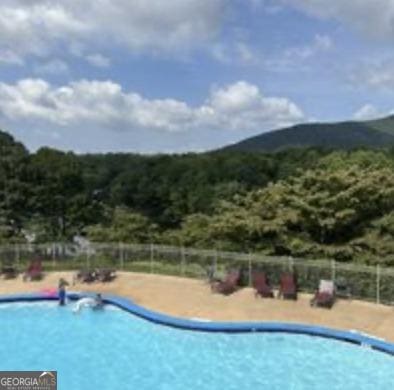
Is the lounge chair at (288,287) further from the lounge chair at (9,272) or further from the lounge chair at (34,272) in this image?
the lounge chair at (9,272)

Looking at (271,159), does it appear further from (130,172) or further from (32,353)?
(32,353)

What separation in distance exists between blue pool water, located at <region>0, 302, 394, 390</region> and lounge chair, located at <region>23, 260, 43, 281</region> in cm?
483

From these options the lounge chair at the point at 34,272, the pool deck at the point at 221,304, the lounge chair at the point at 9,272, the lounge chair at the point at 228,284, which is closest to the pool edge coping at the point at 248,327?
the pool deck at the point at 221,304

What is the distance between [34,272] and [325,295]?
11.8m

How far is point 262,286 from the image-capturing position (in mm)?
23109

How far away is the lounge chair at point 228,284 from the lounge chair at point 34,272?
24.5 ft

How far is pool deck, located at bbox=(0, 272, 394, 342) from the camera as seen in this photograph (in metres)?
20.4

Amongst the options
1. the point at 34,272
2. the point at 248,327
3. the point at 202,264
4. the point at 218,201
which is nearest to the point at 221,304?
the point at 248,327

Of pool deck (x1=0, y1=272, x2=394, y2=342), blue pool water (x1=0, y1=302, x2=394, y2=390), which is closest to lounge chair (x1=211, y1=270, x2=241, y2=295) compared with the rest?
pool deck (x1=0, y1=272, x2=394, y2=342)

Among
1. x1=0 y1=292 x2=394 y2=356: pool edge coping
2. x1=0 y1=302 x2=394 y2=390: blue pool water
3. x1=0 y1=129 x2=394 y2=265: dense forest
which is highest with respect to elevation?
x1=0 y1=129 x2=394 y2=265: dense forest

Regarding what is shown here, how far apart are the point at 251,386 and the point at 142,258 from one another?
13869 millimetres

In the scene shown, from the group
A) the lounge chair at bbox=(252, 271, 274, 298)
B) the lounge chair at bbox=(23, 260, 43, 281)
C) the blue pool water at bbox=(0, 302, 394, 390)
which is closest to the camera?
the blue pool water at bbox=(0, 302, 394, 390)

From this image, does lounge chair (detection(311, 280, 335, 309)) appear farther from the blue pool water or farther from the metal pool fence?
the blue pool water

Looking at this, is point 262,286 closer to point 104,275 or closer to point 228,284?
point 228,284
